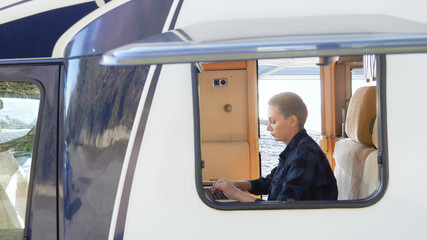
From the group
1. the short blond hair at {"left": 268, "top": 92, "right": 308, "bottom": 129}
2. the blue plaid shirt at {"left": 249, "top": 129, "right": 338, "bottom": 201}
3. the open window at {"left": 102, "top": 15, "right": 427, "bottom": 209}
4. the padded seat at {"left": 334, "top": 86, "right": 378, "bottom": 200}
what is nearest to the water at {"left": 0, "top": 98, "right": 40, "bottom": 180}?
the open window at {"left": 102, "top": 15, "right": 427, "bottom": 209}

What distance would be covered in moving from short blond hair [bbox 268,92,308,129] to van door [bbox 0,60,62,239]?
125cm

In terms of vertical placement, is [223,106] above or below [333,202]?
above

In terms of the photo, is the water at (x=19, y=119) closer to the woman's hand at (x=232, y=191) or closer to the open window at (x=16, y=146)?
the open window at (x=16, y=146)

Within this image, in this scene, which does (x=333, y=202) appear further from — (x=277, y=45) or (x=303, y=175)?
(x=277, y=45)

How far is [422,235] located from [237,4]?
123 centimetres

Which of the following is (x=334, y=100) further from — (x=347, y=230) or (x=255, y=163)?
(x=347, y=230)

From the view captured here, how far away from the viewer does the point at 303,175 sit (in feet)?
8.03

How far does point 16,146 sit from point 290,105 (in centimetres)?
146

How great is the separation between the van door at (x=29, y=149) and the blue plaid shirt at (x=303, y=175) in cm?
105

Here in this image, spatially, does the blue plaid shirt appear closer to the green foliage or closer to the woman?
the woman

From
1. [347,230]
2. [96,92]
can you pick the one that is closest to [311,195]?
[347,230]

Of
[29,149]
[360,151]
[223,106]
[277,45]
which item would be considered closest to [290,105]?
[360,151]

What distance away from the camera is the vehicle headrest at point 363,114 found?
275 cm

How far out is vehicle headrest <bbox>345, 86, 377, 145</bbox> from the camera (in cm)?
275
